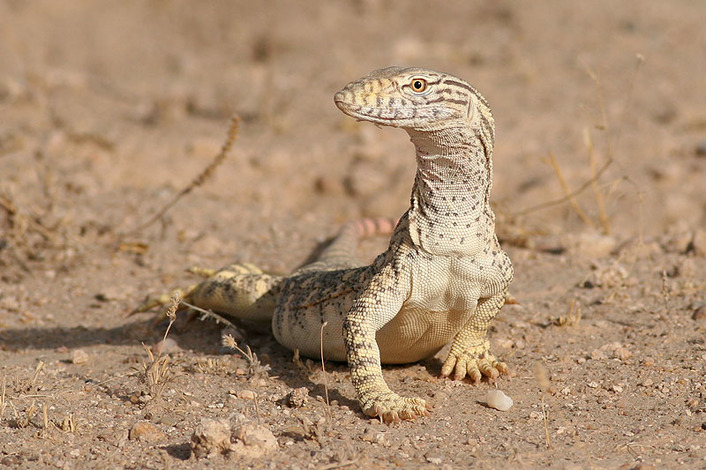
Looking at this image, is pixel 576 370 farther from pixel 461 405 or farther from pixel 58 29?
pixel 58 29

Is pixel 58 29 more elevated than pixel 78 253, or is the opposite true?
pixel 58 29

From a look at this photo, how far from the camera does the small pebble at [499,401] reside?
5.11m

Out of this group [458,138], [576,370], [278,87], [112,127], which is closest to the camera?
[458,138]

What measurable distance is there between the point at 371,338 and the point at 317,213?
17.0 ft

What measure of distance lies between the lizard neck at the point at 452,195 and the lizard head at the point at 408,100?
6.5 inches

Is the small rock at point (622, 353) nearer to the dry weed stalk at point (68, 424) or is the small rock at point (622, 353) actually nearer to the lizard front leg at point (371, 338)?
the lizard front leg at point (371, 338)

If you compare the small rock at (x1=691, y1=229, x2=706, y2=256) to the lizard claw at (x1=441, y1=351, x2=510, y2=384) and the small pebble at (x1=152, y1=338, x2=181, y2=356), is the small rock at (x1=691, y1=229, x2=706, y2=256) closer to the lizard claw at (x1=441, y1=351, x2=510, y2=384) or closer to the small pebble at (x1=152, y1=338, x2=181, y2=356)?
the lizard claw at (x1=441, y1=351, x2=510, y2=384)

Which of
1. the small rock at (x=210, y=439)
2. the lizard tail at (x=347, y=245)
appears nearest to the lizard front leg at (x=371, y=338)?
the small rock at (x=210, y=439)

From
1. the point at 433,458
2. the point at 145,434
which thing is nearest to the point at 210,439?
the point at 145,434

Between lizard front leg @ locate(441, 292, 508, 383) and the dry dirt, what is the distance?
0.12m

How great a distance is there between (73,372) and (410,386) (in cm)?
235

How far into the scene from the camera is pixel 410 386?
5.52m

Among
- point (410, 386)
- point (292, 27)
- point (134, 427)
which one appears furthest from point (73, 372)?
point (292, 27)

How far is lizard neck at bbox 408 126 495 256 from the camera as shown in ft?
15.4
